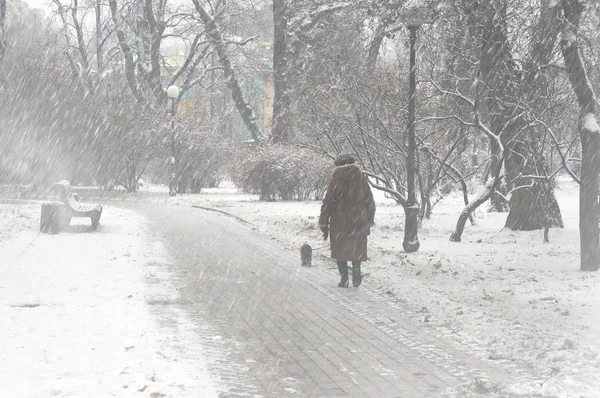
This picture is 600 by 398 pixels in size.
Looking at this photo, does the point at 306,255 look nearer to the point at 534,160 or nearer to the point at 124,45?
the point at 534,160

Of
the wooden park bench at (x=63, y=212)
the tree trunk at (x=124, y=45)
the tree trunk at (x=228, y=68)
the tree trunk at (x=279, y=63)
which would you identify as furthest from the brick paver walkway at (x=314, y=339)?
the tree trunk at (x=124, y=45)

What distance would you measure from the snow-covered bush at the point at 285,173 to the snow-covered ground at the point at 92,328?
51.9ft

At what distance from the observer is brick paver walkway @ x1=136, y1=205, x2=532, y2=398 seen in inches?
217

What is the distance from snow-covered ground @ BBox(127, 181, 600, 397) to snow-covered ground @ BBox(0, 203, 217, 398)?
2.34 meters

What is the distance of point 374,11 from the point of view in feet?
56.3

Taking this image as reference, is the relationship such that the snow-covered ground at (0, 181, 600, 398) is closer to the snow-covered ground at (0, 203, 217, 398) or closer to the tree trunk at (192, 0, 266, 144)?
the snow-covered ground at (0, 203, 217, 398)

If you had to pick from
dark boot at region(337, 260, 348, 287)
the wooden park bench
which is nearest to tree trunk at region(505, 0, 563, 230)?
dark boot at region(337, 260, 348, 287)

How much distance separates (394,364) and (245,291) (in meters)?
3.61

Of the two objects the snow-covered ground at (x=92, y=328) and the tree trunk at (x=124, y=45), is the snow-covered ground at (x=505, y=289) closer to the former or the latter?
the snow-covered ground at (x=92, y=328)

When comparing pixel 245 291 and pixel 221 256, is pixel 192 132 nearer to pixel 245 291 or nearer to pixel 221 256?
pixel 221 256

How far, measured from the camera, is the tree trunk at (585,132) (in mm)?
10148

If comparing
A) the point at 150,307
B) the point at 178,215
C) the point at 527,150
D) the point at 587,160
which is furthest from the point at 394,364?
the point at 178,215

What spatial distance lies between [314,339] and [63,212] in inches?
412

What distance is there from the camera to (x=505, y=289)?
31.4ft
